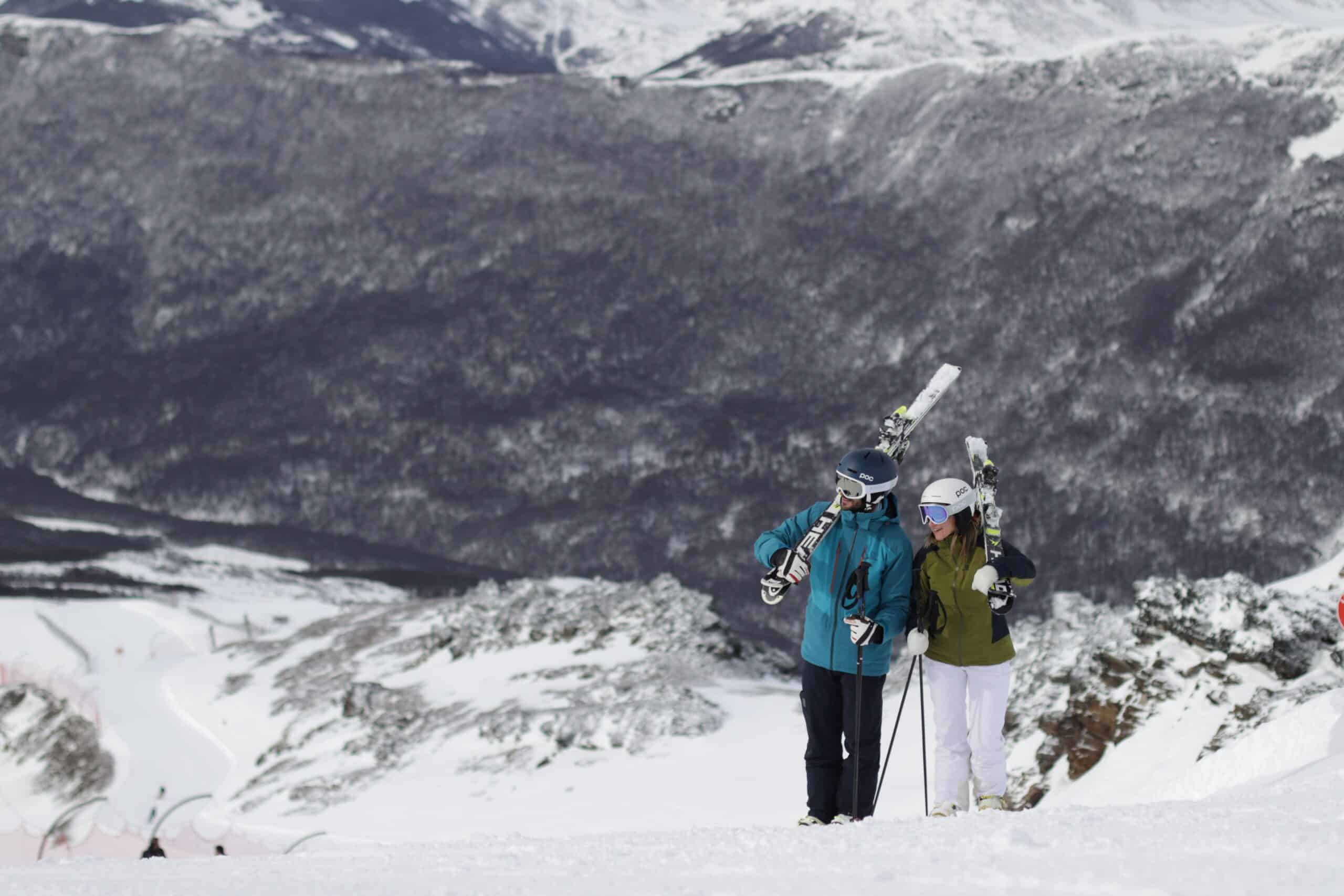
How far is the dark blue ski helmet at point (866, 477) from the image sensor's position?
29.1 feet

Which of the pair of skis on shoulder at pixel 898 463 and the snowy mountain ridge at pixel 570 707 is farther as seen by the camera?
the snowy mountain ridge at pixel 570 707

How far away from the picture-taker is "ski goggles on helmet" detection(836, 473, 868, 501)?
8883 mm

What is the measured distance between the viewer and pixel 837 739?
9.38 metres

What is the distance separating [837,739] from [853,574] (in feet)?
3.80

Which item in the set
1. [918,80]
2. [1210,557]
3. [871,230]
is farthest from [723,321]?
[1210,557]

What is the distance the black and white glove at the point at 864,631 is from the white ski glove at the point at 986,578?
2.19 ft

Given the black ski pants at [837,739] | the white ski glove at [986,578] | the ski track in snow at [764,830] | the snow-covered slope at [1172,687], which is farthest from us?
the snow-covered slope at [1172,687]

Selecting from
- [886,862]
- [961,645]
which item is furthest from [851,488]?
[886,862]

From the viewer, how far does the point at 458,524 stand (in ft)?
579

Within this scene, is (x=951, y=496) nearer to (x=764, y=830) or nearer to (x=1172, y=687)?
(x=764, y=830)

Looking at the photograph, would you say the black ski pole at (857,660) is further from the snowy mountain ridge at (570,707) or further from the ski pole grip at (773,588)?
the snowy mountain ridge at (570,707)

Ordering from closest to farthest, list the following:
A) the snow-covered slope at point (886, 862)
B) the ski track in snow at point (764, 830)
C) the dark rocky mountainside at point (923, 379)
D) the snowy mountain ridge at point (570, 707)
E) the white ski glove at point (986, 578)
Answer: the snow-covered slope at point (886, 862) < the ski track in snow at point (764, 830) < the white ski glove at point (986, 578) < the snowy mountain ridge at point (570, 707) < the dark rocky mountainside at point (923, 379)

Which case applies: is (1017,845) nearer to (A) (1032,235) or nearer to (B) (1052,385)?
(B) (1052,385)

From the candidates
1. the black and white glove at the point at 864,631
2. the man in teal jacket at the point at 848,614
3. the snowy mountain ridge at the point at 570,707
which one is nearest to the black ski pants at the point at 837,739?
the man in teal jacket at the point at 848,614
